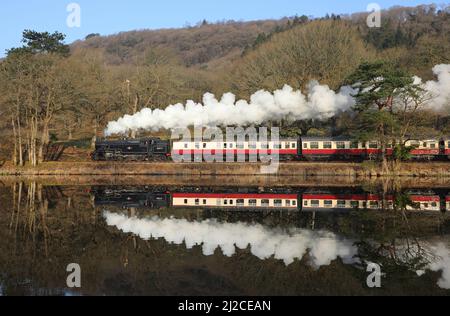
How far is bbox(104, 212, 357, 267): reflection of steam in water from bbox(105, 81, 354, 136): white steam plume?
31.3m

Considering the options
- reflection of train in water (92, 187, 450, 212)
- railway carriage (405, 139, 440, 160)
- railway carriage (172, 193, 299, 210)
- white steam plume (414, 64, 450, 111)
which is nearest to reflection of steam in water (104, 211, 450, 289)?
railway carriage (172, 193, 299, 210)

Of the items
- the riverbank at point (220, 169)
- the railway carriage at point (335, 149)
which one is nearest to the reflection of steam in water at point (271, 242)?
the riverbank at point (220, 169)

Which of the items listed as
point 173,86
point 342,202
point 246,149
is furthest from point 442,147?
point 173,86

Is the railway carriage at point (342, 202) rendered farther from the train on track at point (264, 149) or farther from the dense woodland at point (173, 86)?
the train on track at point (264, 149)

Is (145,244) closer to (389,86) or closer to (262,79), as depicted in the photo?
(389,86)

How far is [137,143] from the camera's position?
62.5 m

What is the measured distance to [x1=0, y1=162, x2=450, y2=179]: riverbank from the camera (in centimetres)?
5522

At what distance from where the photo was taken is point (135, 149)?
62750 mm

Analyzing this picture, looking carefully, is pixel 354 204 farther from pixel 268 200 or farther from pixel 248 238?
pixel 248 238

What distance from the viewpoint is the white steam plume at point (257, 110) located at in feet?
194

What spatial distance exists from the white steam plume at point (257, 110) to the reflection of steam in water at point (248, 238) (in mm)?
31314

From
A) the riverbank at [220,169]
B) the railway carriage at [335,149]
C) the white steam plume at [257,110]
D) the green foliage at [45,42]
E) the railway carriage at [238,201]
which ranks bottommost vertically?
the railway carriage at [238,201]

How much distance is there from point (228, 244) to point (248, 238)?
1718mm
